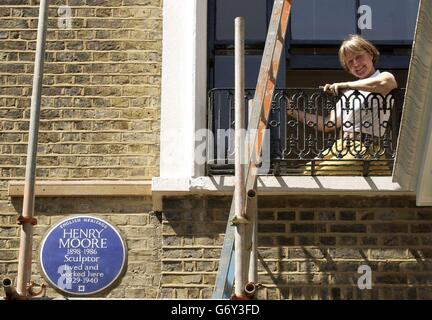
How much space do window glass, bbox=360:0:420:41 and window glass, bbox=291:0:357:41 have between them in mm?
159

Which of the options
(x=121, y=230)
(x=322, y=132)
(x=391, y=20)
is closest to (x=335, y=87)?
A: (x=322, y=132)

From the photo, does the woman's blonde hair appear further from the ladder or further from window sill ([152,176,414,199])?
the ladder

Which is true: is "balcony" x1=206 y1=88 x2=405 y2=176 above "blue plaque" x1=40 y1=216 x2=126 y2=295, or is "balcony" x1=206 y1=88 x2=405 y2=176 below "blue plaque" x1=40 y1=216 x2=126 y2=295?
above

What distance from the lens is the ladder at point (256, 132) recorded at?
738 centimetres

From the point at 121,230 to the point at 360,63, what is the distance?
2.33 m

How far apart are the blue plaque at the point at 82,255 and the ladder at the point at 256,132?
1767 millimetres

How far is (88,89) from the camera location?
9797 mm

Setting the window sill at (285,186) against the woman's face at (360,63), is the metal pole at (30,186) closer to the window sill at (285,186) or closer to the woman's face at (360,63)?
the window sill at (285,186)

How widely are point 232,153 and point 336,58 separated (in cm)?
157

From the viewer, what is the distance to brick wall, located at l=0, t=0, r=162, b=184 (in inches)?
379

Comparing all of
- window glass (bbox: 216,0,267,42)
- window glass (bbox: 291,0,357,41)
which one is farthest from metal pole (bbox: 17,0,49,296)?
window glass (bbox: 291,0,357,41)

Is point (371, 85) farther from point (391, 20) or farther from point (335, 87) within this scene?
point (391, 20)

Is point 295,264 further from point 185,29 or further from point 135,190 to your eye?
point 185,29
